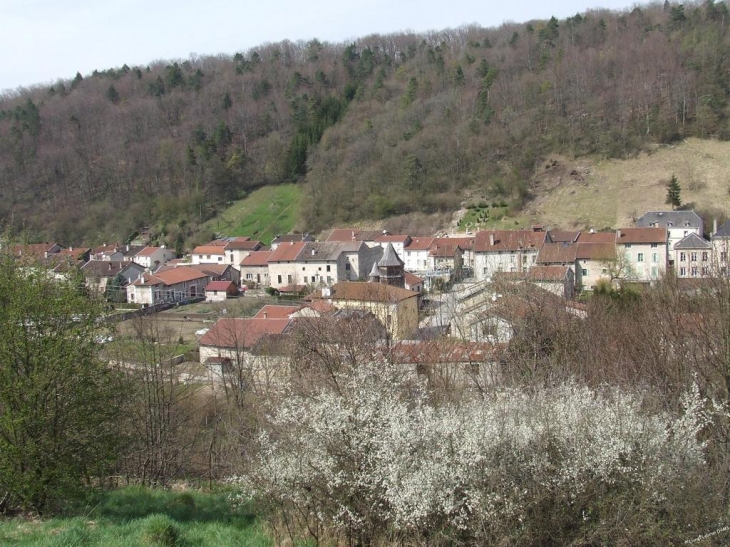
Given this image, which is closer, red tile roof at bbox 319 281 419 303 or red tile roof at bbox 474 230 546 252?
red tile roof at bbox 319 281 419 303

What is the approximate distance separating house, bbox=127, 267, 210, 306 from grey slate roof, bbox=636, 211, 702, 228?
33.8 metres

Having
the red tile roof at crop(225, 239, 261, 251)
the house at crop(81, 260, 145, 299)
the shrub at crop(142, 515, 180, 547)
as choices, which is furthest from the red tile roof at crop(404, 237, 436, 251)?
the shrub at crop(142, 515, 180, 547)

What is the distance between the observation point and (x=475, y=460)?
6.05 metres

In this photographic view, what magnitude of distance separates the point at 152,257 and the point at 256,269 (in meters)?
14.6

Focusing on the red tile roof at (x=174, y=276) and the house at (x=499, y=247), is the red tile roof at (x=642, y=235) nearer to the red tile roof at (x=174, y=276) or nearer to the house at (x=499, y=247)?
the house at (x=499, y=247)

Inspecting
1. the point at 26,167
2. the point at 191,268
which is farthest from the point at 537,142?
the point at 26,167

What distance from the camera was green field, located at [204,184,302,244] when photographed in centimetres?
6619

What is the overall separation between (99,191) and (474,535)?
83.7m

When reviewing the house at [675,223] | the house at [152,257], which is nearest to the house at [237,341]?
the house at [675,223]

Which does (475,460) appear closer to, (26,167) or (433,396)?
(433,396)

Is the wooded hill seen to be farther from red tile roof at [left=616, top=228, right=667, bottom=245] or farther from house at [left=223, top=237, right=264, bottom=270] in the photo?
red tile roof at [left=616, top=228, right=667, bottom=245]

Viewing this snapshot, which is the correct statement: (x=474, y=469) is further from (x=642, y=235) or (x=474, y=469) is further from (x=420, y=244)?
(x=420, y=244)

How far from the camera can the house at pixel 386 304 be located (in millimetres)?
19022

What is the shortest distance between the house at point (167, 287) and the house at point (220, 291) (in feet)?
5.29
